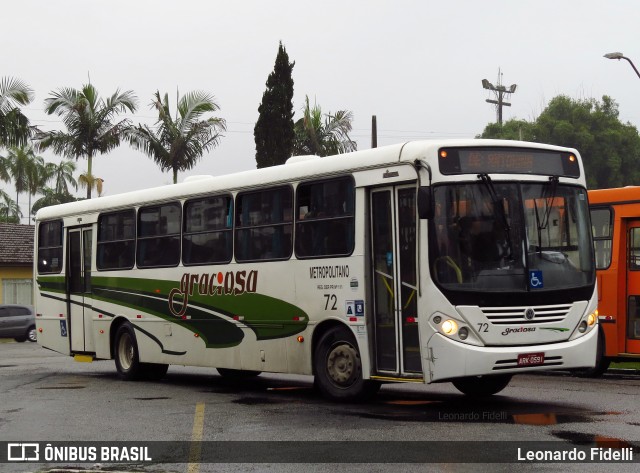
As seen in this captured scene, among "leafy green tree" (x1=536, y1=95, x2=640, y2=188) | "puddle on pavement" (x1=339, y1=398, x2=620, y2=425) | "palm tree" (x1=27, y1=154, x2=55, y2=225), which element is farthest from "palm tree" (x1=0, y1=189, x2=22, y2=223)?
"puddle on pavement" (x1=339, y1=398, x2=620, y2=425)

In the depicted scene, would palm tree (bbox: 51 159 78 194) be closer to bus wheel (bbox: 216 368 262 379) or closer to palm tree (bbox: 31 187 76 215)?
palm tree (bbox: 31 187 76 215)

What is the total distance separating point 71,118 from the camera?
4219 cm

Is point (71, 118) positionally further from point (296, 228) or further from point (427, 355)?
point (427, 355)

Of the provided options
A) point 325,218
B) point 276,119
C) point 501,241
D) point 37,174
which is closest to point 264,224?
point 325,218

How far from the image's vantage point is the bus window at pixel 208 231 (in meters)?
16.1

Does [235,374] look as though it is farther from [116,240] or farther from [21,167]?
[21,167]

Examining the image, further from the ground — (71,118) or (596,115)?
(596,115)

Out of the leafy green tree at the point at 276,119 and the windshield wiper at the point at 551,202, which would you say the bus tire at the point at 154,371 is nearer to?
the windshield wiper at the point at 551,202

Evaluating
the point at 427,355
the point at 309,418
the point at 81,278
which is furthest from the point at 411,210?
the point at 81,278

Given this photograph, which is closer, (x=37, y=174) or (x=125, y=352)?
(x=125, y=352)

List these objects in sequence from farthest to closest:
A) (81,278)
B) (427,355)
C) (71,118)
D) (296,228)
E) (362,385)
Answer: (71,118) < (81,278) < (296,228) < (362,385) < (427,355)

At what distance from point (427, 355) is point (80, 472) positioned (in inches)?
176

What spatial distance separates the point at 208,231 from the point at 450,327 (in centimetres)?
558

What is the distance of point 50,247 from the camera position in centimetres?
2155
